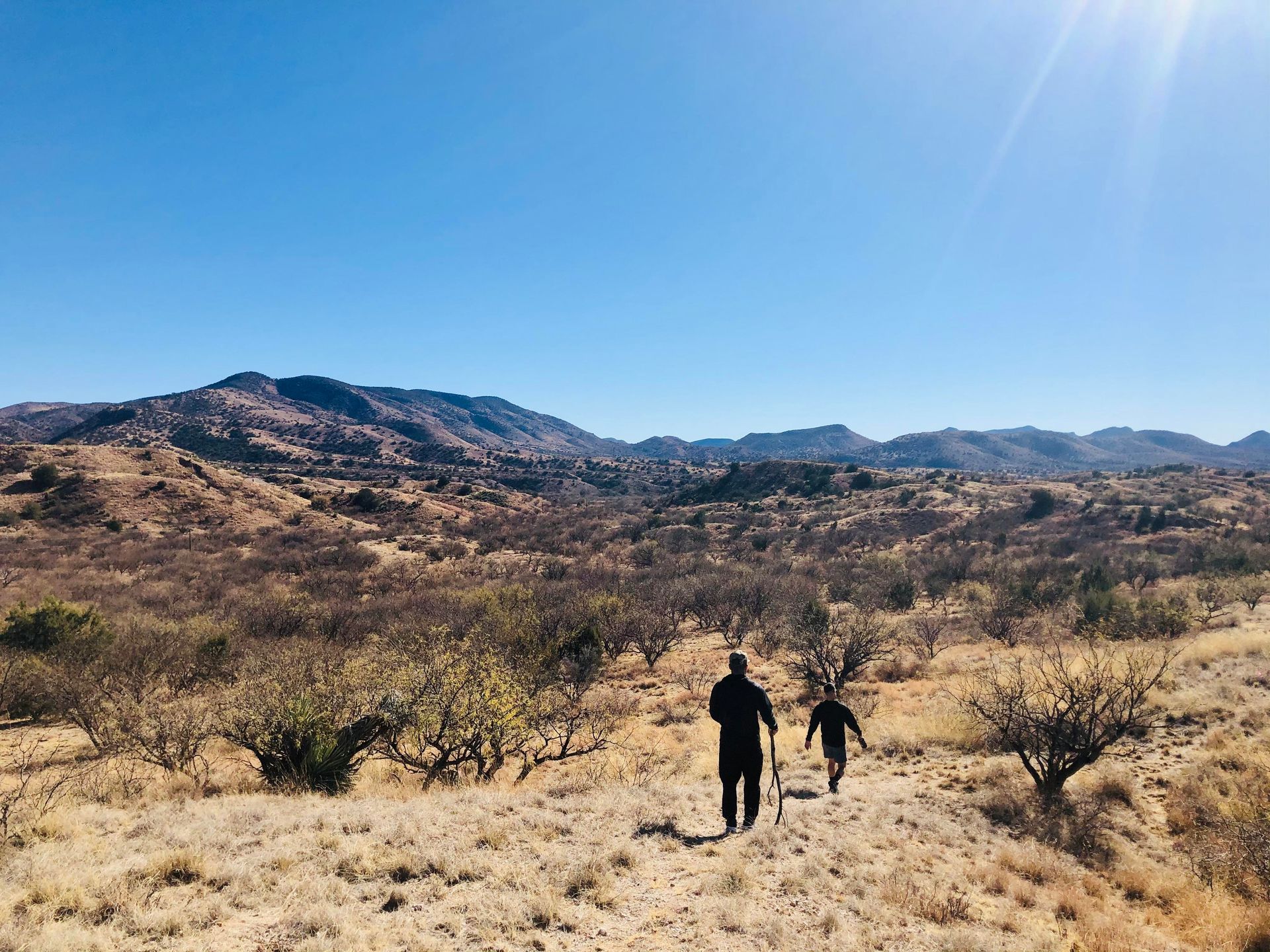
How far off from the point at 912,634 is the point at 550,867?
22681mm

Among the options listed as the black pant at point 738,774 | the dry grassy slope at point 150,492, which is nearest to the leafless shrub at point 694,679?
the black pant at point 738,774

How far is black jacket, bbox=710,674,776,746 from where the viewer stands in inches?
281

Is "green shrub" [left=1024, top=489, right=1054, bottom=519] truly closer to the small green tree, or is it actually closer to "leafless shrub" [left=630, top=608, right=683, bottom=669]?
"leafless shrub" [left=630, top=608, right=683, bottom=669]

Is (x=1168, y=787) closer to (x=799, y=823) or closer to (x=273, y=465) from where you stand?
(x=799, y=823)

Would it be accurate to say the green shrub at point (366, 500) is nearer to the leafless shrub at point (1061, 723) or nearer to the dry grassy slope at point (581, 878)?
the dry grassy slope at point (581, 878)

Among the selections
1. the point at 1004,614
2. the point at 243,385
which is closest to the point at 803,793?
the point at 1004,614

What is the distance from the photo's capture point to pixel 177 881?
5.52 m

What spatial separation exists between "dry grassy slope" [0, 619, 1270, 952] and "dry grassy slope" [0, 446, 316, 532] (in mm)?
52668

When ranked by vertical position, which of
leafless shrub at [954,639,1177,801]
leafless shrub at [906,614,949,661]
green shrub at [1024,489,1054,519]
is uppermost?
green shrub at [1024,489,1054,519]

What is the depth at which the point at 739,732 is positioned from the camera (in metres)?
7.21

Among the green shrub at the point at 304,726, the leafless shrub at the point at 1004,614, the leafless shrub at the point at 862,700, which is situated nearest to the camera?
the green shrub at the point at 304,726

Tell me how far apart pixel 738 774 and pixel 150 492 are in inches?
2621

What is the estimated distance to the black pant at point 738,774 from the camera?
23.9ft

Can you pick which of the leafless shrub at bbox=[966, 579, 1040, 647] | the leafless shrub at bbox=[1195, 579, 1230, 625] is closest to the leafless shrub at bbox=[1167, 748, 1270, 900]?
the leafless shrub at bbox=[966, 579, 1040, 647]
